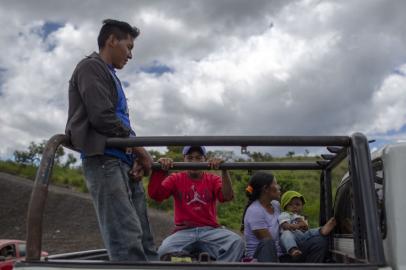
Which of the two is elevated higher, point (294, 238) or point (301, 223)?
point (301, 223)

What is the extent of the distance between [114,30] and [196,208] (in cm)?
151

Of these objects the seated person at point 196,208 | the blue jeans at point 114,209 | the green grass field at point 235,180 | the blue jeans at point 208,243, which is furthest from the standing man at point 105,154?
the green grass field at point 235,180

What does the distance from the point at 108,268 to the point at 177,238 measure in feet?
5.51

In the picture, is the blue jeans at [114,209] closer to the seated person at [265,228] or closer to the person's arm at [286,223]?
the seated person at [265,228]

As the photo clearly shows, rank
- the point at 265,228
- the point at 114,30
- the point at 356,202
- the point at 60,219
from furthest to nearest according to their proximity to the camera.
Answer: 1. the point at 60,219
2. the point at 265,228
3. the point at 114,30
4. the point at 356,202

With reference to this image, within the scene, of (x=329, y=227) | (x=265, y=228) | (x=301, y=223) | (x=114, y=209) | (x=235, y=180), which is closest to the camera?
(x=114, y=209)

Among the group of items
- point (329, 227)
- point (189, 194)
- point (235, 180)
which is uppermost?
point (235, 180)

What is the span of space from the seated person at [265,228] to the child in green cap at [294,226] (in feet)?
0.15

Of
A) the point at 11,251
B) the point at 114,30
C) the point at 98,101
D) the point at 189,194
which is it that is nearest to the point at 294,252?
the point at 189,194

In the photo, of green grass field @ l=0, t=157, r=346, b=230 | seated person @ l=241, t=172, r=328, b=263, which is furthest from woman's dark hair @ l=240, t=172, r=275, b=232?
green grass field @ l=0, t=157, r=346, b=230

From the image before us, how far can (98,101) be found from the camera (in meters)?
2.86

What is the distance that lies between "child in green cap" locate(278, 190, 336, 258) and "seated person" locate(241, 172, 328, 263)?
0.05 metres

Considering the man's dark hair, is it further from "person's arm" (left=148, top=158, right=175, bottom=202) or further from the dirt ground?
the dirt ground

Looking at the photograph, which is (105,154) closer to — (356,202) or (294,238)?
(356,202)
